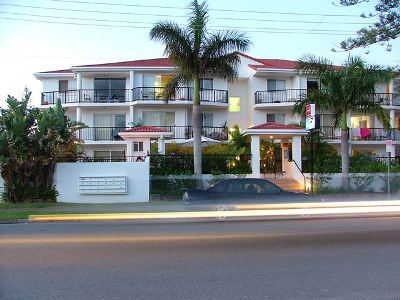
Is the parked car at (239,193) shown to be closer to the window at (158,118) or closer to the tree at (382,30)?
the tree at (382,30)

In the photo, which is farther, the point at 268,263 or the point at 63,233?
the point at 63,233

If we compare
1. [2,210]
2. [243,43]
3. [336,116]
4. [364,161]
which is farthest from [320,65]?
[2,210]

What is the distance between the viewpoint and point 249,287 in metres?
7.38

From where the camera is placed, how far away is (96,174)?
23.9 metres

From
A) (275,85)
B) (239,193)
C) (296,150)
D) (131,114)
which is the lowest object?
(239,193)

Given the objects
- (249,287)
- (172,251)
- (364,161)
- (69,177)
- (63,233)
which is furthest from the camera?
(364,161)

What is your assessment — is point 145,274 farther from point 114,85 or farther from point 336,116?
point 114,85

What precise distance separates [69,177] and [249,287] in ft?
58.4

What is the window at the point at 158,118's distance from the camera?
38.7 m

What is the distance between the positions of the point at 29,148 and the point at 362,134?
25.1 meters

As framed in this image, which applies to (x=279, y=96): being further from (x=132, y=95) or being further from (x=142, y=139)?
(x=142, y=139)

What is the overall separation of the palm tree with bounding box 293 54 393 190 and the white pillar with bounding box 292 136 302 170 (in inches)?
109

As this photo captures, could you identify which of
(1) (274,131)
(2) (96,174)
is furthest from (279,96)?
(2) (96,174)

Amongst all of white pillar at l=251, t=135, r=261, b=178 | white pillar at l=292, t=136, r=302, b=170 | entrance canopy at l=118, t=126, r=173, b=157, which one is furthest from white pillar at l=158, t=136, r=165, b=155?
white pillar at l=292, t=136, r=302, b=170
